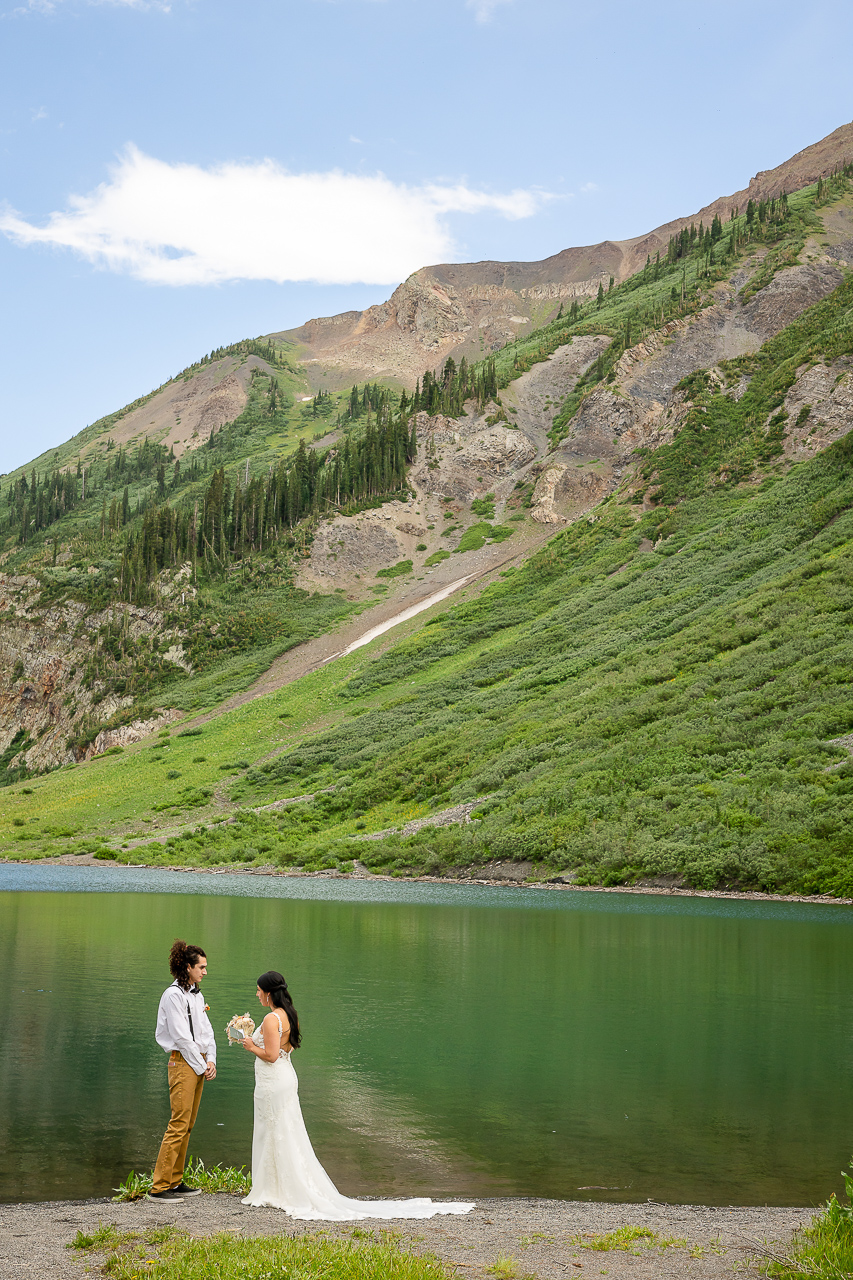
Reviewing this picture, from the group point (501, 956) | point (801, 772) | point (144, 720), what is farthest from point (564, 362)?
point (501, 956)

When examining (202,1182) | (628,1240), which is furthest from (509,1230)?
(202,1182)

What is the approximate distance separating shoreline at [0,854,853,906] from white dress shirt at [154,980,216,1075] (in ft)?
104

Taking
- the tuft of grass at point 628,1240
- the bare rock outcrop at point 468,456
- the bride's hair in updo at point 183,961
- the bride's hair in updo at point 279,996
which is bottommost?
the tuft of grass at point 628,1240

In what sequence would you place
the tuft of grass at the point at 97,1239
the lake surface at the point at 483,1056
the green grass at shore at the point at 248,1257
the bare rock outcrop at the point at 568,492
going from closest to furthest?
1. the green grass at shore at the point at 248,1257
2. the tuft of grass at the point at 97,1239
3. the lake surface at the point at 483,1056
4. the bare rock outcrop at the point at 568,492

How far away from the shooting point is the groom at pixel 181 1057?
31.7 ft

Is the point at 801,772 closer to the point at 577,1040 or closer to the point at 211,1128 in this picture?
the point at 577,1040

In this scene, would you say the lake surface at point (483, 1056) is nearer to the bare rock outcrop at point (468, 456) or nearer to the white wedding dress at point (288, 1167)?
the white wedding dress at point (288, 1167)

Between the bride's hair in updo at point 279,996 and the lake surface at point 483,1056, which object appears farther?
the lake surface at point 483,1056

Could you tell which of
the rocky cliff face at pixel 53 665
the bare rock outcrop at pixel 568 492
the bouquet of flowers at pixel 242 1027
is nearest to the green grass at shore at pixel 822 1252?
the bouquet of flowers at pixel 242 1027

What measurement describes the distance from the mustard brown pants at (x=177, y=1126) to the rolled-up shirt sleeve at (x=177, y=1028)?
13 cm

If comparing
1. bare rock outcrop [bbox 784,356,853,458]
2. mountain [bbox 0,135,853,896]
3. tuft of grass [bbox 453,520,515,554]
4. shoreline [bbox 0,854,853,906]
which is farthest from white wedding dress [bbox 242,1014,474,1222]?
tuft of grass [bbox 453,520,515,554]

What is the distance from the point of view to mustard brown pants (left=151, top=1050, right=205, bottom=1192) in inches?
380

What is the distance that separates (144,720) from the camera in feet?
353

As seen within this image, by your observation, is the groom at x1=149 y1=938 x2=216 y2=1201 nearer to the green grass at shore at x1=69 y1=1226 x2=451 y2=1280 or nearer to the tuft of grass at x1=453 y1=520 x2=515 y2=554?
the green grass at shore at x1=69 y1=1226 x2=451 y2=1280
